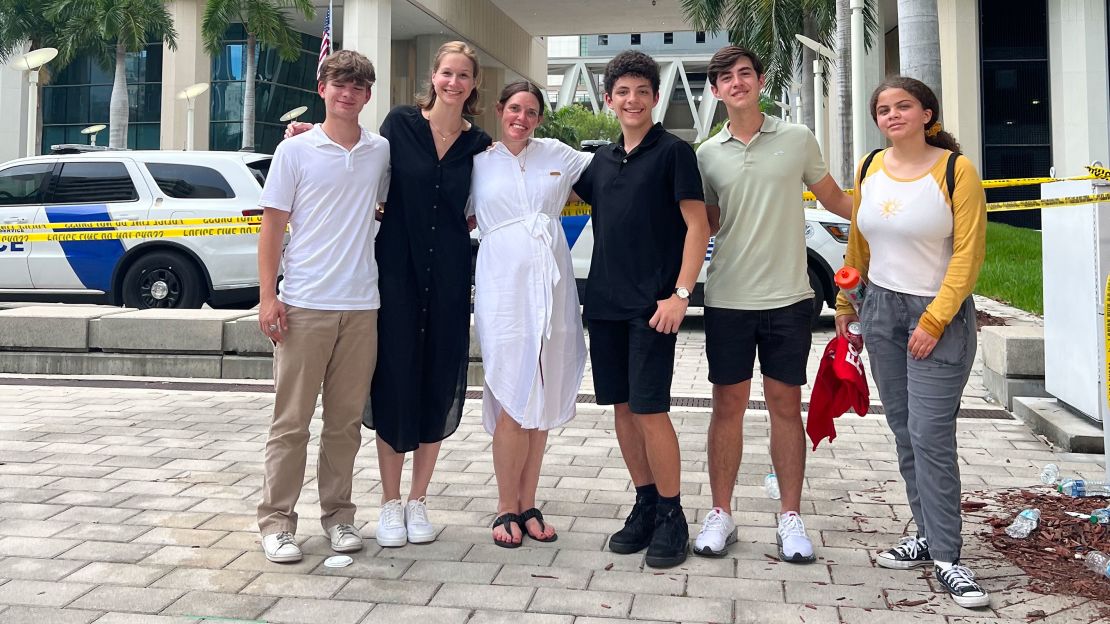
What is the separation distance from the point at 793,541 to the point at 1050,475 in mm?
1781

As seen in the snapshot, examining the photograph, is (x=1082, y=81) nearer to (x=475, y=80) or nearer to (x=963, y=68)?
(x=963, y=68)

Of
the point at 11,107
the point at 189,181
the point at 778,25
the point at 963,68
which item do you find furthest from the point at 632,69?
the point at 11,107

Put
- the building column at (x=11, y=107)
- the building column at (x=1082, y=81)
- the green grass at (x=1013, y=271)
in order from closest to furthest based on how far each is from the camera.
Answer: the green grass at (x=1013, y=271) < the building column at (x=1082, y=81) < the building column at (x=11, y=107)

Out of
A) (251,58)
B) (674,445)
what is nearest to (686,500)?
(674,445)

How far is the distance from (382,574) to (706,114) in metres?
97.1

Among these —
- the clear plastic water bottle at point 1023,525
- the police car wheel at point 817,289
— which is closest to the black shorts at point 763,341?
the clear plastic water bottle at point 1023,525

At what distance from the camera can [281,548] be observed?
384 cm

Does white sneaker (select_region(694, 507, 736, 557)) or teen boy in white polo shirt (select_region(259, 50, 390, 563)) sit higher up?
teen boy in white polo shirt (select_region(259, 50, 390, 563))

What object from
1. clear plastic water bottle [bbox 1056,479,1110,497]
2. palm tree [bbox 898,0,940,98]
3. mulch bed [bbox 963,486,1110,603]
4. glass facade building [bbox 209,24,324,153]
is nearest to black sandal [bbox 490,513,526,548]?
mulch bed [bbox 963,486,1110,603]

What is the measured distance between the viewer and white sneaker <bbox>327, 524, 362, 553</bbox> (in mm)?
3965

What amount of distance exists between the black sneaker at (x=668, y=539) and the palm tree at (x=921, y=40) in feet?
26.8

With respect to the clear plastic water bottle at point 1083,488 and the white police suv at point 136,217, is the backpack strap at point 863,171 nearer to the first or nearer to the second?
the clear plastic water bottle at point 1083,488

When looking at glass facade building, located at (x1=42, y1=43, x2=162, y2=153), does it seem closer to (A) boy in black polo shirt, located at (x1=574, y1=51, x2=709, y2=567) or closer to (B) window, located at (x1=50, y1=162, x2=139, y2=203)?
(B) window, located at (x1=50, y1=162, x2=139, y2=203)

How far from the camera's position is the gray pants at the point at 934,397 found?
364cm
